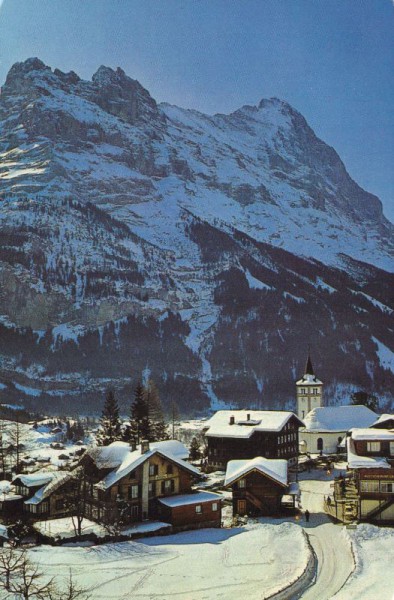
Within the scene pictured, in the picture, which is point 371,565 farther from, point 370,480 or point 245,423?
point 245,423

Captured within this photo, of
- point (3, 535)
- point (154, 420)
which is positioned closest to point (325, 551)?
point (3, 535)

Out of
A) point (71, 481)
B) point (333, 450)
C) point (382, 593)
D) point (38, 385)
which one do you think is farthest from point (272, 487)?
point (38, 385)

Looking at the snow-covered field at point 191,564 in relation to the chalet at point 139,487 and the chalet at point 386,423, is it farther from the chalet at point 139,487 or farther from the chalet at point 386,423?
the chalet at point 386,423

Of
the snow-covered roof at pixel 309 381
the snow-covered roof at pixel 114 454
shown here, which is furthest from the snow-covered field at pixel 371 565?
the snow-covered roof at pixel 309 381

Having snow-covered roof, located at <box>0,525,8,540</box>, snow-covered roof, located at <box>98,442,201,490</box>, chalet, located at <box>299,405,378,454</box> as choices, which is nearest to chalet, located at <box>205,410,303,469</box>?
chalet, located at <box>299,405,378,454</box>

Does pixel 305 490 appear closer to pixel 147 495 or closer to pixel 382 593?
pixel 147 495

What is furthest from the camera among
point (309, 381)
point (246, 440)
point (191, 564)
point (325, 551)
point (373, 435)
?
point (309, 381)

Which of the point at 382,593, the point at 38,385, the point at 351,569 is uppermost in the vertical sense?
the point at 38,385
